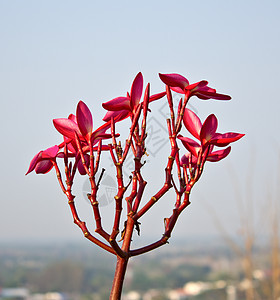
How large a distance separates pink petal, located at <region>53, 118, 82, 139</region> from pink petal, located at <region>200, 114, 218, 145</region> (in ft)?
0.35

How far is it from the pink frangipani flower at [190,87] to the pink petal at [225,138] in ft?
0.10

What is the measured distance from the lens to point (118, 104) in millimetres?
409

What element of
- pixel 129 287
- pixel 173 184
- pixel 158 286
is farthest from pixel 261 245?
pixel 129 287

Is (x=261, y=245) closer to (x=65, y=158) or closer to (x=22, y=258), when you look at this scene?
(x=65, y=158)

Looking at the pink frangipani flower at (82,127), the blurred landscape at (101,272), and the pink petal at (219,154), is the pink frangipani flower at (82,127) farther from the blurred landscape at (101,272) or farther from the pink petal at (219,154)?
the blurred landscape at (101,272)

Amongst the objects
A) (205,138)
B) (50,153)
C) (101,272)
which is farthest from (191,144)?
(101,272)

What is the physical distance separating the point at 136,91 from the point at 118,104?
0.02 metres

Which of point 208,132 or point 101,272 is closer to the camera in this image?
point 208,132

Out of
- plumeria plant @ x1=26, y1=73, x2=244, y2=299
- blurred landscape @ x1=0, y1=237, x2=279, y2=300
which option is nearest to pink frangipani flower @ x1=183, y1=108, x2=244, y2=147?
plumeria plant @ x1=26, y1=73, x2=244, y2=299

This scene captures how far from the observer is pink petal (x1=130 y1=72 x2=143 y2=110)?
42 centimetres

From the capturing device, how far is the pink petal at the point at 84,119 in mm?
415

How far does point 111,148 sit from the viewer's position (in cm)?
41

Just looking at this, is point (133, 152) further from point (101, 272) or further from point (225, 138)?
point (101, 272)

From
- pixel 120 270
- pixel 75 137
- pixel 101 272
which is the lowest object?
pixel 120 270
